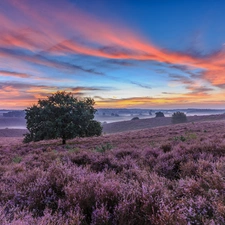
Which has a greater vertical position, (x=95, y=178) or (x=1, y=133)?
(x=95, y=178)

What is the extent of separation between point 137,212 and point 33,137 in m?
23.3

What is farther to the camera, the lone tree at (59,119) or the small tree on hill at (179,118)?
the small tree on hill at (179,118)

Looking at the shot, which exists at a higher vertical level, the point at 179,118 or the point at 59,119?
the point at 59,119

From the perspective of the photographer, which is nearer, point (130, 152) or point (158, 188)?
point (158, 188)

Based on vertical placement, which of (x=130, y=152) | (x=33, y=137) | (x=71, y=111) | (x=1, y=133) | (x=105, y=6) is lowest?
(x=1, y=133)

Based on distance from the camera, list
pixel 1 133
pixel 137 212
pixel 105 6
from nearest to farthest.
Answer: pixel 137 212, pixel 105 6, pixel 1 133

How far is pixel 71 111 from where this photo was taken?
79.7 ft

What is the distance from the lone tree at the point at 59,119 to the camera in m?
22.4

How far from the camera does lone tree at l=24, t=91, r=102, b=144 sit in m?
22.4

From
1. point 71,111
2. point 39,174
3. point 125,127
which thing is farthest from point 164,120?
point 39,174

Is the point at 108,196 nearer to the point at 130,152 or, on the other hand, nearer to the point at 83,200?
the point at 83,200

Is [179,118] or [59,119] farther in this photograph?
[179,118]

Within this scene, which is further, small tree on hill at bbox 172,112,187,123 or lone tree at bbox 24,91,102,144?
small tree on hill at bbox 172,112,187,123

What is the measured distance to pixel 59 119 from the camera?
22500 mm
